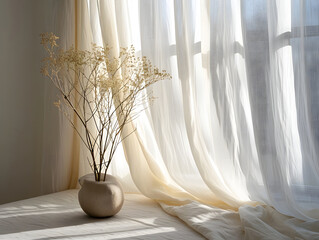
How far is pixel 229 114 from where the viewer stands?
211cm

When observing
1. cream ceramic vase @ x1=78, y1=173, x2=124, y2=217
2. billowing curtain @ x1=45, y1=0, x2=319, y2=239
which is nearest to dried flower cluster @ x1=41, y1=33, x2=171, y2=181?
billowing curtain @ x1=45, y1=0, x2=319, y2=239

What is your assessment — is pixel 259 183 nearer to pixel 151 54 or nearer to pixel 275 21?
pixel 275 21

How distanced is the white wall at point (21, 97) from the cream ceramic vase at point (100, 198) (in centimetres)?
124

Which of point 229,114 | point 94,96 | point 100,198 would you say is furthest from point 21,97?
point 229,114

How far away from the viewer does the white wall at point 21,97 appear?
3004 mm

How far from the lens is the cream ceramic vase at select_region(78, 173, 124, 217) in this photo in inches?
78.2

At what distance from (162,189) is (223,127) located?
0.56 metres

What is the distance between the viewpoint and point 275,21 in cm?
192

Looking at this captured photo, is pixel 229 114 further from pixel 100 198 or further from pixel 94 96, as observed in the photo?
pixel 94 96

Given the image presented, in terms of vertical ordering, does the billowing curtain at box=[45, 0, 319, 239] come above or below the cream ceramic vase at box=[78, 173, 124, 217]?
above

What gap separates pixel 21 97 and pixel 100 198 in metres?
1.42

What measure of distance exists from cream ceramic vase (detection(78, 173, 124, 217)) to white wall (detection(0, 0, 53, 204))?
4.06 ft

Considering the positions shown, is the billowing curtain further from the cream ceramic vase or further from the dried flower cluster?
the cream ceramic vase

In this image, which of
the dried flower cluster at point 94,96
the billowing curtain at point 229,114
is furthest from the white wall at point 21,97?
the billowing curtain at point 229,114
